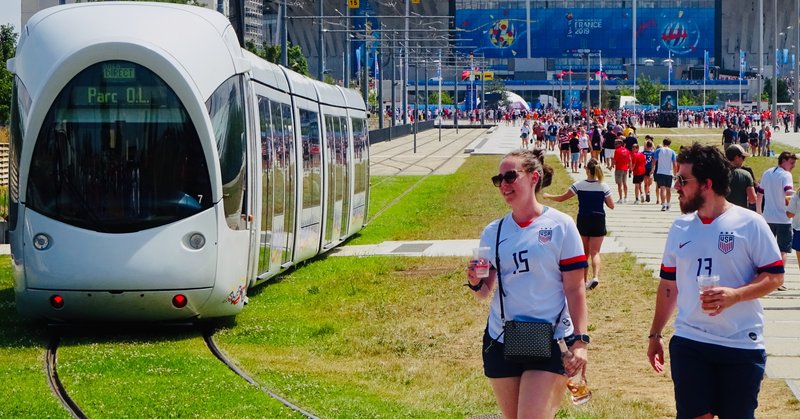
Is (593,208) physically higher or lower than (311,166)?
lower

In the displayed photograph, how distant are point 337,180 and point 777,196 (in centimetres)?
835

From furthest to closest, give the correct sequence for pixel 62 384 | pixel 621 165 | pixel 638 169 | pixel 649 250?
pixel 638 169
pixel 621 165
pixel 649 250
pixel 62 384

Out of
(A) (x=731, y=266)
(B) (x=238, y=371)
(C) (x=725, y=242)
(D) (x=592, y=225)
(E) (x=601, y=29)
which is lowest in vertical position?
(B) (x=238, y=371)

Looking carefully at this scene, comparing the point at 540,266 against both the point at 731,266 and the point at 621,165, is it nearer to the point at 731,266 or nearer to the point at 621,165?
the point at 731,266

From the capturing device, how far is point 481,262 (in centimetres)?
680

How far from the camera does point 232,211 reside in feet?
48.0

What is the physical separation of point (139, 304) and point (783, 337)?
20.5 feet

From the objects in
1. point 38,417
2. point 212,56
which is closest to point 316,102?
point 212,56

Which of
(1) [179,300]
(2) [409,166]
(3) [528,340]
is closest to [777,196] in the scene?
(1) [179,300]

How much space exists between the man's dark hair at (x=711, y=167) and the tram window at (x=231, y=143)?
8.06 metres

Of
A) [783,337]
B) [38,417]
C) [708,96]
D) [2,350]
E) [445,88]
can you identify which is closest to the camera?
[38,417]

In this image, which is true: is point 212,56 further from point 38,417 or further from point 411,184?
point 411,184

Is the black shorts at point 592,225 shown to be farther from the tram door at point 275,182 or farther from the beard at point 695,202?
the beard at point 695,202

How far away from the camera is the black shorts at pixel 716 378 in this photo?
6.86 metres
